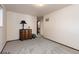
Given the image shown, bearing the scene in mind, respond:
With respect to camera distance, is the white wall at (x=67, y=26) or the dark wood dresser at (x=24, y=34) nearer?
the white wall at (x=67, y=26)

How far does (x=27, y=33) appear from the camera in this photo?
622cm

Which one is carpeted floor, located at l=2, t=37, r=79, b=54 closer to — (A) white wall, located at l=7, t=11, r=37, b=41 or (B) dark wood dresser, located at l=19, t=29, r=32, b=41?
(A) white wall, located at l=7, t=11, r=37, b=41

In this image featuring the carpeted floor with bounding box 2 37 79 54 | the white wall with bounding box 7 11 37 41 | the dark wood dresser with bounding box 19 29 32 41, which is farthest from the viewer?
the dark wood dresser with bounding box 19 29 32 41

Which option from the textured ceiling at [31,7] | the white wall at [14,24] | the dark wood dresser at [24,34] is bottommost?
the dark wood dresser at [24,34]

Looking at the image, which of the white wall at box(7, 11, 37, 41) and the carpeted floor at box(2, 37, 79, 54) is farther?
the white wall at box(7, 11, 37, 41)

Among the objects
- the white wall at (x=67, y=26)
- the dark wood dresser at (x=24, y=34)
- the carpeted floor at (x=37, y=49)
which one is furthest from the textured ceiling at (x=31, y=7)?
the carpeted floor at (x=37, y=49)

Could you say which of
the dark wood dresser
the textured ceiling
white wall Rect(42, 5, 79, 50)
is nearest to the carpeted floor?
white wall Rect(42, 5, 79, 50)

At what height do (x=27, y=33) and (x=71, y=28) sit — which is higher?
(x=71, y=28)

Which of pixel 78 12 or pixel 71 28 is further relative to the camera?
pixel 71 28

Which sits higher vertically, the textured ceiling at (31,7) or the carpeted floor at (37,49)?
the textured ceiling at (31,7)

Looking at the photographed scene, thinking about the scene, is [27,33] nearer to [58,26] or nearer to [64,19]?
[58,26]

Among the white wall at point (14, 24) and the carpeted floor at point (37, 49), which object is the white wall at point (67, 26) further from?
the white wall at point (14, 24)
